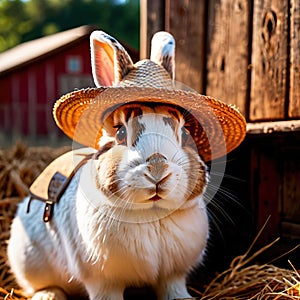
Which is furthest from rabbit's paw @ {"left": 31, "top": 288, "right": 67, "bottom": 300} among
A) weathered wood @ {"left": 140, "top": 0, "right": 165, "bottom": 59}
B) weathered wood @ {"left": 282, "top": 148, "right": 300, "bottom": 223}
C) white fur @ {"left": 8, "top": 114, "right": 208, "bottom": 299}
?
weathered wood @ {"left": 140, "top": 0, "right": 165, "bottom": 59}

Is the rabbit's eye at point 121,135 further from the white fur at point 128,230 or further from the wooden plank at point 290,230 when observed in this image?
the wooden plank at point 290,230

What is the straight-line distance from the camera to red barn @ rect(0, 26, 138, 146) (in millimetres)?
10211

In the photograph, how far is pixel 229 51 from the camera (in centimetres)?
229

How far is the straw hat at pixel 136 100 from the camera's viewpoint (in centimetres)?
153

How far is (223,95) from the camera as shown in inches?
91.0

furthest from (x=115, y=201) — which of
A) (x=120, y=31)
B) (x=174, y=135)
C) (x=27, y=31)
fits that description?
(x=27, y=31)

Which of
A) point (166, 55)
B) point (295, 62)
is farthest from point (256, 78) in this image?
point (166, 55)

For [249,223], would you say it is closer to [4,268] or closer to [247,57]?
[247,57]

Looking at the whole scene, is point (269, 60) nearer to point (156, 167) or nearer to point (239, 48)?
point (239, 48)

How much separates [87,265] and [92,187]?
0.26m

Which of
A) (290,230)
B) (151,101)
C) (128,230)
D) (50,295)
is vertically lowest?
(50,295)

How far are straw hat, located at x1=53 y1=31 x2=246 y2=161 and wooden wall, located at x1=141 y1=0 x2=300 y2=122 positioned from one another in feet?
1.28

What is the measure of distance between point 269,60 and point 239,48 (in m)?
0.18

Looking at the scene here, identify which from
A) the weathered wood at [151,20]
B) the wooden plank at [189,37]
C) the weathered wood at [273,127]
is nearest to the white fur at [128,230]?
the weathered wood at [273,127]
